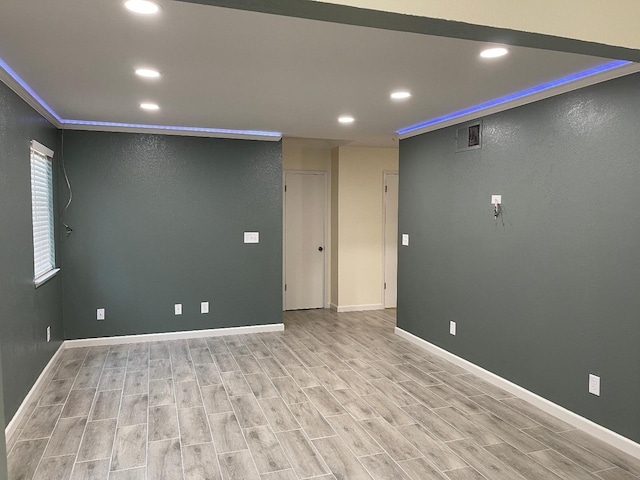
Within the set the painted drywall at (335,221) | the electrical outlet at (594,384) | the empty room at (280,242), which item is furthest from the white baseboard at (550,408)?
the painted drywall at (335,221)

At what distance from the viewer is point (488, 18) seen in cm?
162

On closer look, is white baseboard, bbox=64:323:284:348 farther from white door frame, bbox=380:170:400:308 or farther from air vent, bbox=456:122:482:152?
air vent, bbox=456:122:482:152

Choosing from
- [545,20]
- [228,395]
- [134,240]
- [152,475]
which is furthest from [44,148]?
[545,20]

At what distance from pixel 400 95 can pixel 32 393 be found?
3.70 metres

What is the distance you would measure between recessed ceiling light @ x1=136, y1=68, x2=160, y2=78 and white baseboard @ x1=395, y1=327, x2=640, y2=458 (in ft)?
11.7

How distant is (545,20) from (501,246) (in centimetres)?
245

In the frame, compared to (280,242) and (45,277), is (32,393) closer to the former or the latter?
(45,277)

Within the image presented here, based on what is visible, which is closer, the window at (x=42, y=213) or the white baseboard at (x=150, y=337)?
the window at (x=42, y=213)

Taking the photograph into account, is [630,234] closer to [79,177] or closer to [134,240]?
[134,240]

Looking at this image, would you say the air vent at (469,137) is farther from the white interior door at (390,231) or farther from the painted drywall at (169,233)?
the white interior door at (390,231)

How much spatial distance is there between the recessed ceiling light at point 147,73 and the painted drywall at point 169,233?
226cm

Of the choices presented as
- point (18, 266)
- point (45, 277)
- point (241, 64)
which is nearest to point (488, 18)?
point (241, 64)

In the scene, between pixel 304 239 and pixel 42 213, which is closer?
pixel 42 213

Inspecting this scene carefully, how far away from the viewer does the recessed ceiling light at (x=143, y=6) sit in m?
1.96
